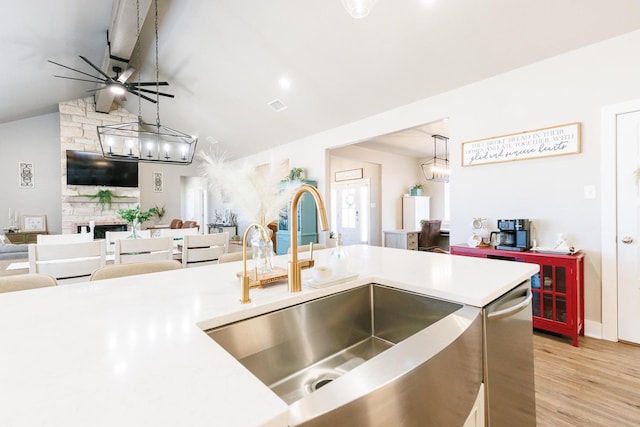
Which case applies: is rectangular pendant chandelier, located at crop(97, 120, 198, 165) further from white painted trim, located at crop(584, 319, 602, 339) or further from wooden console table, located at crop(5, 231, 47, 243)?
white painted trim, located at crop(584, 319, 602, 339)

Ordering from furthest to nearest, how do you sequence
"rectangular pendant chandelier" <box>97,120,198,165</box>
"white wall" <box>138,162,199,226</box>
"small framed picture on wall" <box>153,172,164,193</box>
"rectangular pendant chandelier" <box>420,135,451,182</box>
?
"small framed picture on wall" <box>153,172,164,193</box> → "white wall" <box>138,162,199,226</box> → "rectangular pendant chandelier" <box>420,135,451,182</box> → "rectangular pendant chandelier" <box>97,120,198,165</box>

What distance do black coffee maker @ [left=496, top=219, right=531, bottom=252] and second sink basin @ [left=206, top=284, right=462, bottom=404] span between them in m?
2.09

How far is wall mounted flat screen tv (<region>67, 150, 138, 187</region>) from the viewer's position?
6269 millimetres

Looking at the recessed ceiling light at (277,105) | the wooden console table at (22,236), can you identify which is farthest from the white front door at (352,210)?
the wooden console table at (22,236)

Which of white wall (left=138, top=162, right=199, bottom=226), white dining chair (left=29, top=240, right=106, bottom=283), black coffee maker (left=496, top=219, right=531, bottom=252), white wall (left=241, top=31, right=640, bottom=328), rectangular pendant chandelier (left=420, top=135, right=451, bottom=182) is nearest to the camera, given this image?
white dining chair (left=29, top=240, right=106, bottom=283)

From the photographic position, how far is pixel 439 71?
3.13 metres

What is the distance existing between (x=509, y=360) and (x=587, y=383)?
51.1 inches

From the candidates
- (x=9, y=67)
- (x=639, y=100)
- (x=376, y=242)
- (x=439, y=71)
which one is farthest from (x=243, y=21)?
(x=376, y=242)

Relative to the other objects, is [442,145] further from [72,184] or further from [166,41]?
[72,184]

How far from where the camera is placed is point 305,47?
3.40 m

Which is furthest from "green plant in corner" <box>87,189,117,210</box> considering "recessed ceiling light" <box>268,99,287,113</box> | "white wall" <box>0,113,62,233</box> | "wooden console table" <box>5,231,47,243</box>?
"recessed ceiling light" <box>268,99,287,113</box>

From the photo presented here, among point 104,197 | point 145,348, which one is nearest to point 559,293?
point 145,348

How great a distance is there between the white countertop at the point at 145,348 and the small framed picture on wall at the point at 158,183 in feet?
25.0

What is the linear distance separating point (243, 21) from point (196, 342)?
3.76m
